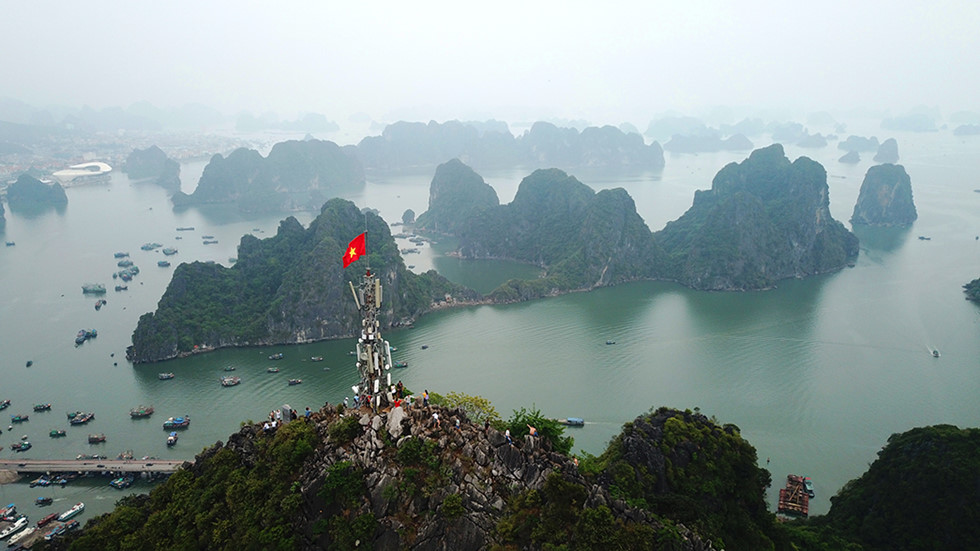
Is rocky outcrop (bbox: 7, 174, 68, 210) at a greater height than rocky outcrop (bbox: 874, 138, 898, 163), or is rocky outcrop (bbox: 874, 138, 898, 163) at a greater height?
rocky outcrop (bbox: 874, 138, 898, 163)

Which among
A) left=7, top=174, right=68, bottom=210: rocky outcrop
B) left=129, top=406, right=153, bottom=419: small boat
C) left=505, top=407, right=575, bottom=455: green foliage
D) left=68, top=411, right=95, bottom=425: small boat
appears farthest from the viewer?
left=7, top=174, right=68, bottom=210: rocky outcrop

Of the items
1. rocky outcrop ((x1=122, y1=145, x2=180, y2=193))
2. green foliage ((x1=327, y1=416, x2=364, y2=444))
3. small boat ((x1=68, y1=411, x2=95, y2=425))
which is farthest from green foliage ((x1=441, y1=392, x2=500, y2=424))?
rocky outcrop ((x1=122, y1=145, x2=180, y2=193))

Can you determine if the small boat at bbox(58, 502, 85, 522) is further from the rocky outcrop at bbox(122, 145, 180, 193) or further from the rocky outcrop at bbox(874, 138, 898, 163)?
the rocky outcrop at bbox(874, 138, 898, 163)

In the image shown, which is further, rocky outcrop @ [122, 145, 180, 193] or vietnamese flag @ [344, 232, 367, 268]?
rocky outcrop @ [122, 145, 180, 193]

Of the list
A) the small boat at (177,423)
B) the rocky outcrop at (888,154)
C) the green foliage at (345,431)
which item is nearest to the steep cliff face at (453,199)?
the small boat at (177,423)

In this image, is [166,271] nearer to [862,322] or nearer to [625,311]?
[625,311]

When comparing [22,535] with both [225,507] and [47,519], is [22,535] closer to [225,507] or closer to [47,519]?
[47,519]

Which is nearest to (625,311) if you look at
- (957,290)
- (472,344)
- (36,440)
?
(472,344)
